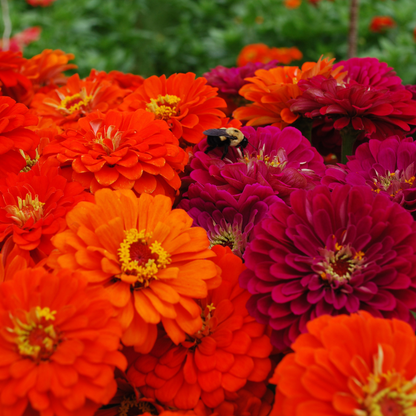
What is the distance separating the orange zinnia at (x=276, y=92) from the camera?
1.04 m

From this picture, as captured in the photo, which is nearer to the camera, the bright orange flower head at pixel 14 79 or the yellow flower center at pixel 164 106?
the yellow flower center at pixel 164 106

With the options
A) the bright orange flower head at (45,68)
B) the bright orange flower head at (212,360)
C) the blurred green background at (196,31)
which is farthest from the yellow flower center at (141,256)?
the blurred green background at (196,31)

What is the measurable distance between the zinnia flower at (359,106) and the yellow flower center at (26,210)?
561 millimetres

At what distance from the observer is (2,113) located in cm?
91

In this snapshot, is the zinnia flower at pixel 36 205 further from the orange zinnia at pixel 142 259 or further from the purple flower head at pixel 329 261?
the purple flower head at pixel 329 261

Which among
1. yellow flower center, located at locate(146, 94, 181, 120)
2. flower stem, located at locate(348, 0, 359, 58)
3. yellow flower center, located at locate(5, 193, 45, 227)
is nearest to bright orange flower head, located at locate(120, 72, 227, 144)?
yellow flower center, located at locate(146, 94, 181, 120)

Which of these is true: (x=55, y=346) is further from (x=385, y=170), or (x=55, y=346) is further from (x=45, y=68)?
(x=45, y=68)

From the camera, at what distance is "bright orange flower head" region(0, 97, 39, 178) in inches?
34.8

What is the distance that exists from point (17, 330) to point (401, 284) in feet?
1.69

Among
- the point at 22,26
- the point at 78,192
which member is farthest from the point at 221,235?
the point at 22,26

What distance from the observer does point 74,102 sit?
115cm

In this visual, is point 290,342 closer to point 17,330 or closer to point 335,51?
point 17,330

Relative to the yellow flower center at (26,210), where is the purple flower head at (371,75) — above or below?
above

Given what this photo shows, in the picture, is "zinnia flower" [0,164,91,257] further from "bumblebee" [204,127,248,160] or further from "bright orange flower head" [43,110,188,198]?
"bumblebee" [204,127,248,160]
